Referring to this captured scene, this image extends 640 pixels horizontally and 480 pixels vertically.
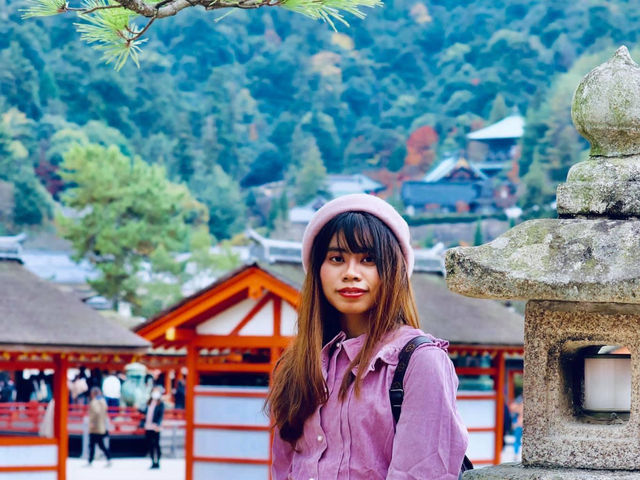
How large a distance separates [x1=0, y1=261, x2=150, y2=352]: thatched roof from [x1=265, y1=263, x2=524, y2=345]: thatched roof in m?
1.54

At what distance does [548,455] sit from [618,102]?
887 mm

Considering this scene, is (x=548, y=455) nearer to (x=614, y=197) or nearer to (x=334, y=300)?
(x=614, y=197)

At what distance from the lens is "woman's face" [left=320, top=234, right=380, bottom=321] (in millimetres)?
2750

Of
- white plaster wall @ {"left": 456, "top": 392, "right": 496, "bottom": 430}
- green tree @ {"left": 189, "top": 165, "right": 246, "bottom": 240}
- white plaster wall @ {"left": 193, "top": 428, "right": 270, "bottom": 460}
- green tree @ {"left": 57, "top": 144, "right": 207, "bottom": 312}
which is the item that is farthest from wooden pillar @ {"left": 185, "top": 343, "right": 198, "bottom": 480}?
green tree @ {"left": 189, "top": 165, "right": 246, "bottom": 240}

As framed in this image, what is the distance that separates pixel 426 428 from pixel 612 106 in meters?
1.16

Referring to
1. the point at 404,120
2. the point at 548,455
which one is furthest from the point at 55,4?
the point at 404,120

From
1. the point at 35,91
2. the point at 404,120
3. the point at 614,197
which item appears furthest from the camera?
the point at 404,120

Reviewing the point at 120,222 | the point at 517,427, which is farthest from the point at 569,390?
the point at 120,222

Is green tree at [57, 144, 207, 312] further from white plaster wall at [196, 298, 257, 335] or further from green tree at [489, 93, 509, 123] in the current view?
green tree at [489, 93, 509, 123]

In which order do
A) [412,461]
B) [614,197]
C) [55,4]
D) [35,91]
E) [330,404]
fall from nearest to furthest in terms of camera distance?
[412,461], [330,404], [614,197], [55,4], [35,91]

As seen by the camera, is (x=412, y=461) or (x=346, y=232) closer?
(x=412, y=461)

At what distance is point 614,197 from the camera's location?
331 centimetres

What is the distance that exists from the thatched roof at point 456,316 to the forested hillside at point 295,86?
5685 centimetres

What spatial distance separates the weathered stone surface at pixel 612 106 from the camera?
10.9 feet
